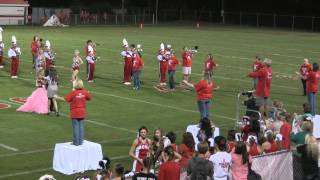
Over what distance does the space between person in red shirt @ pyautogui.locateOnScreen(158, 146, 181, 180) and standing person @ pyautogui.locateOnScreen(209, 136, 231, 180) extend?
0.90 m

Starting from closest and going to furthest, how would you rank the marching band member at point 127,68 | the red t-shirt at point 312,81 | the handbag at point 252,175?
the handbag at point 252,175 < the red t-shirt at point 312,81 < the marching band member at point 127,68

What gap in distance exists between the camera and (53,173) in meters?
13.8

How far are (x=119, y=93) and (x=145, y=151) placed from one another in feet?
43.3

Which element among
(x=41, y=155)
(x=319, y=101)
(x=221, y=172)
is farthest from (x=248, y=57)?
(x=221, y=172)

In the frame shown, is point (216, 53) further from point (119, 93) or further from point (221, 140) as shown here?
point (221, 140)

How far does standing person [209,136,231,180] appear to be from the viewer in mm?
10531

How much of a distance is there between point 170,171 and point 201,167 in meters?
0.51

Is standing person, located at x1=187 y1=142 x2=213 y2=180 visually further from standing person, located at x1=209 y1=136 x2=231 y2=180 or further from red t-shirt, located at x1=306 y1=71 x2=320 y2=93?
red t-shirt, located at x1=306 y1=71 x2=320 y2=93

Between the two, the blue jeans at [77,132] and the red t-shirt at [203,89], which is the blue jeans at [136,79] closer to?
the red t-shirt at [203,89]

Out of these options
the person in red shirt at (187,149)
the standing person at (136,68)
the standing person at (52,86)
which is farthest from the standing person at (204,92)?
the standing person at (136,68)

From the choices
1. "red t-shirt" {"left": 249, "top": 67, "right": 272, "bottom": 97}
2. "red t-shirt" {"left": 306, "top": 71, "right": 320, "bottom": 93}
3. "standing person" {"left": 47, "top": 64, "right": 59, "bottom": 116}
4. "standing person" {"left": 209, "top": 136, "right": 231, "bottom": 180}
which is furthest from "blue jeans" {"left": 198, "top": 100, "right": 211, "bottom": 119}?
"standing person" {"left": 209, "top": 136, "right": 231, "bottom": 180}

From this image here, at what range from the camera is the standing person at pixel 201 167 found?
9.77m

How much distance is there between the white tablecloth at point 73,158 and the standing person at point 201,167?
449 cm

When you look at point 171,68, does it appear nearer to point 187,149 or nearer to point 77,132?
point 77,132
